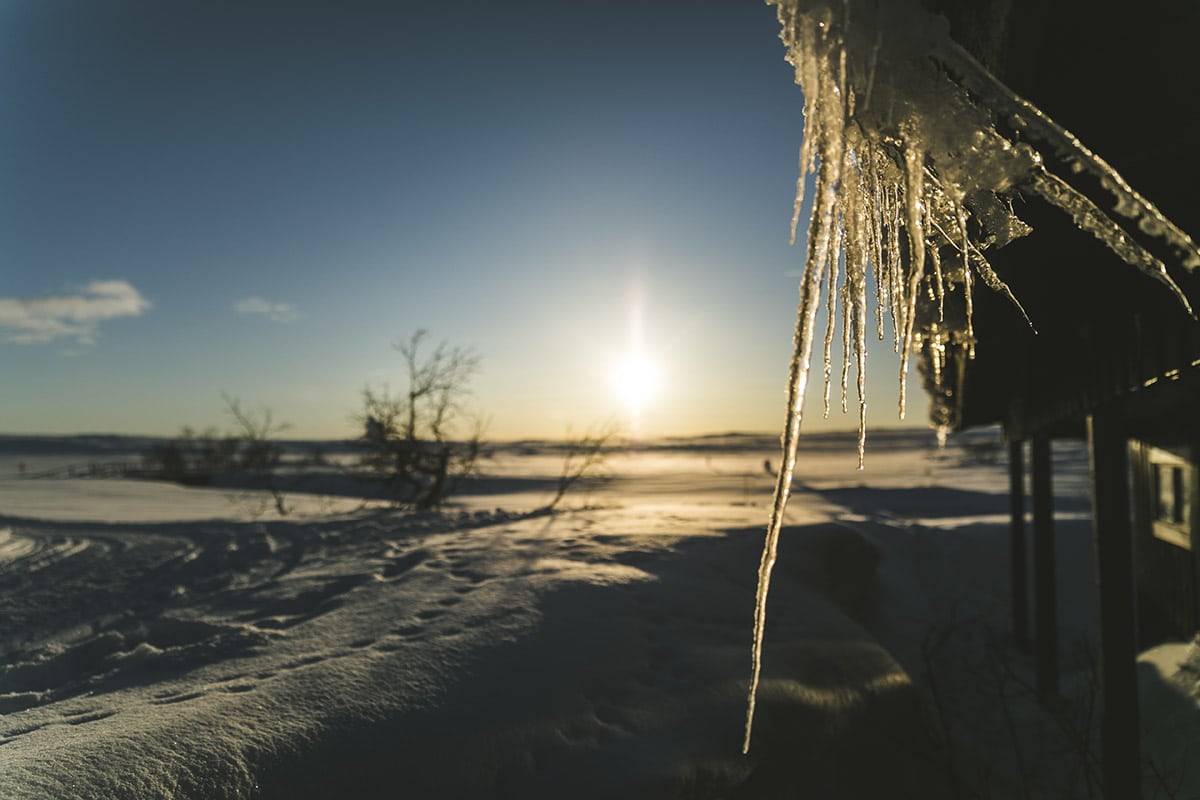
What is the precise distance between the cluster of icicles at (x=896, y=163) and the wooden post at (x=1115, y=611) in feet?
11.7

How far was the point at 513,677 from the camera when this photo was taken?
12.1 ft

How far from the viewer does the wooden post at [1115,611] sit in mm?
3902

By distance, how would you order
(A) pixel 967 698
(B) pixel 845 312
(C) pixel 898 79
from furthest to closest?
(A) pixel 967 698
(B) pixel 845 312
(C) pixel 898 79

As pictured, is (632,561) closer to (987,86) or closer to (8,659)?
(8,659)

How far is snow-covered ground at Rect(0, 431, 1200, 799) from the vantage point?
2.95 metres

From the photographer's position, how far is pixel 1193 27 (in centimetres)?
137

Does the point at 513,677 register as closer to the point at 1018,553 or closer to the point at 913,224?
the point at 913,224

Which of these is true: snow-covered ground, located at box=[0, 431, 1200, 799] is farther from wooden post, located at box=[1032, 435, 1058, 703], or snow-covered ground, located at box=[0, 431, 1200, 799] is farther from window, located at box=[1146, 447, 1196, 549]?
window, located at box=[1146, 447, 1196, 549]

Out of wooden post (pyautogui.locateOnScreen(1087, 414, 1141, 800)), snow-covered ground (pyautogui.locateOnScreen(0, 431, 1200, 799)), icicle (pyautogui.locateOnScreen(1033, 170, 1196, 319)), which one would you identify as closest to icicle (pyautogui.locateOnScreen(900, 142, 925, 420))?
icicle (pyautogui.locateOnScreen(1033, 170, 1196, 319))

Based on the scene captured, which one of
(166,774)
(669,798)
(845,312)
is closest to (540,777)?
(669,798)

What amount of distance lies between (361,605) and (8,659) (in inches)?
97.6

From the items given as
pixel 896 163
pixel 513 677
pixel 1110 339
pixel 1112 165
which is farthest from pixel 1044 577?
pixel 896 163

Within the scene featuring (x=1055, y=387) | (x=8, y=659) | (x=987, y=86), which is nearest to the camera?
(x=987, y=86)

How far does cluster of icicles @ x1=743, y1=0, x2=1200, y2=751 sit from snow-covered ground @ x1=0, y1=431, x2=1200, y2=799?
2.28 metres
